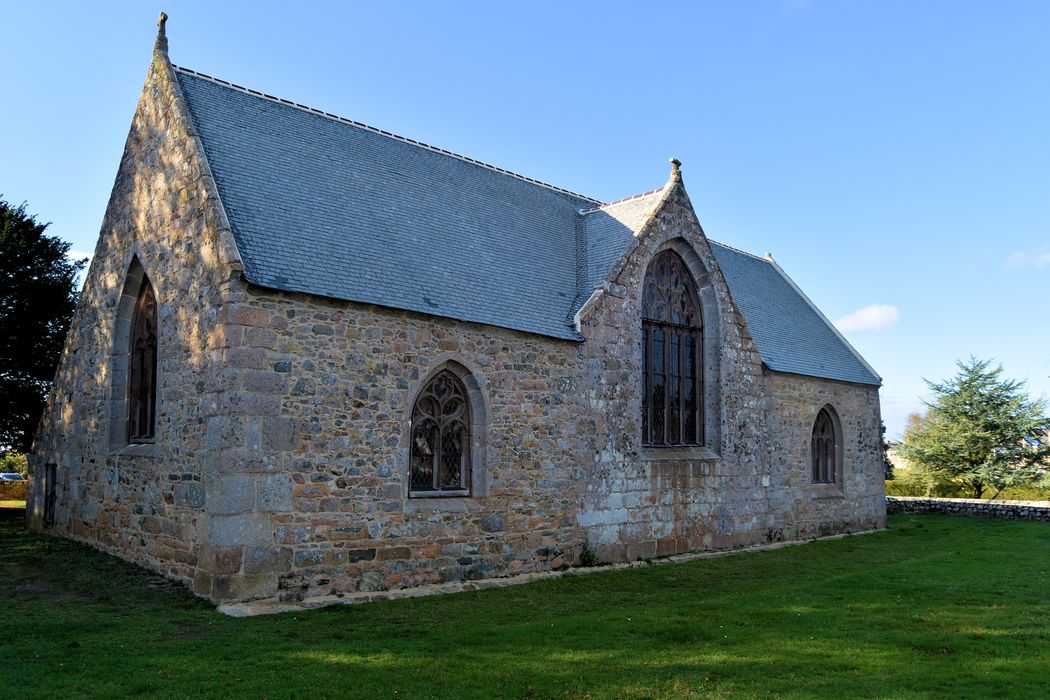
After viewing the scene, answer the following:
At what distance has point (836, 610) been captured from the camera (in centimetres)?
A: 1059

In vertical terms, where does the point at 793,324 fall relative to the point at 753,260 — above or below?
below

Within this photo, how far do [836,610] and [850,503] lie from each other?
481 inches

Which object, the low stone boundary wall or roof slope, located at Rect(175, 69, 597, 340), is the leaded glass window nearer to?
the low stone boundary wall

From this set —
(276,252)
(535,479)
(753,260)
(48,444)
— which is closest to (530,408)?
(535,479)

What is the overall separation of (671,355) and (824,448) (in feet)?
Answer: 23.9

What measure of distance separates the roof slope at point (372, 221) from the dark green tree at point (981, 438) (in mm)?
22295

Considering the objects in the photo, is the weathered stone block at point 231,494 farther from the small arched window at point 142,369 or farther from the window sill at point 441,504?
the small arched window at point 142,369

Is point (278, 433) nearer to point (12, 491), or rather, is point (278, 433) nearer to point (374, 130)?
point (374, 130)

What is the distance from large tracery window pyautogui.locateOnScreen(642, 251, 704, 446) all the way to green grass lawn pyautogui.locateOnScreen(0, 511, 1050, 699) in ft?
12.6

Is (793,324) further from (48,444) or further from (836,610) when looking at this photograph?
(48,444)

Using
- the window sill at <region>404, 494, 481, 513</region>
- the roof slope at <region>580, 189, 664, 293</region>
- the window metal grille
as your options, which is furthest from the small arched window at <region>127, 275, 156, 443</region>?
the roof slope at <region>580, 189, 664, 293</region>

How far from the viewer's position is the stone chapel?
10.9 meters

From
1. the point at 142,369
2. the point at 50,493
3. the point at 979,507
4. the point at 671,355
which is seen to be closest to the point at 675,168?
the point at 671,355

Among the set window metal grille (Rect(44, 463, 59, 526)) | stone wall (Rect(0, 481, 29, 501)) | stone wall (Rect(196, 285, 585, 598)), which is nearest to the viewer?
stone wall (Rect(196, 285, 585, 598))
